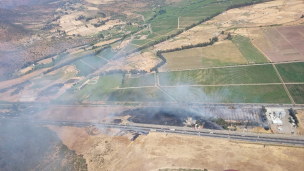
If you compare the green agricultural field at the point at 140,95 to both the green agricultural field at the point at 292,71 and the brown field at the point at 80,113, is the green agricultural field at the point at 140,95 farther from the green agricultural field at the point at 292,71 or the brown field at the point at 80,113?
the green agricultural field at the point at 292,71

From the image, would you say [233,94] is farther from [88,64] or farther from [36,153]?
[88,64]

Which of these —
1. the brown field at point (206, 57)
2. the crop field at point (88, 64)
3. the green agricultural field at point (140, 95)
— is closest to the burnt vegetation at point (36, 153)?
the green agricultural field at point (140, 95)

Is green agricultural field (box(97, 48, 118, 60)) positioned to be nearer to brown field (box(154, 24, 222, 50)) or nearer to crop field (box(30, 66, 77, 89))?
crop field (box(30, 66, 77, 89))

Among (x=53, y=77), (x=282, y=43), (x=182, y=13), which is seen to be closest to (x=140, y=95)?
(x=53, y=77)

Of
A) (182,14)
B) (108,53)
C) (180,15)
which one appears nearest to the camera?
(108,53)

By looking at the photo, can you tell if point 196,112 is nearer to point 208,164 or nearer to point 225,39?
point 208,164
